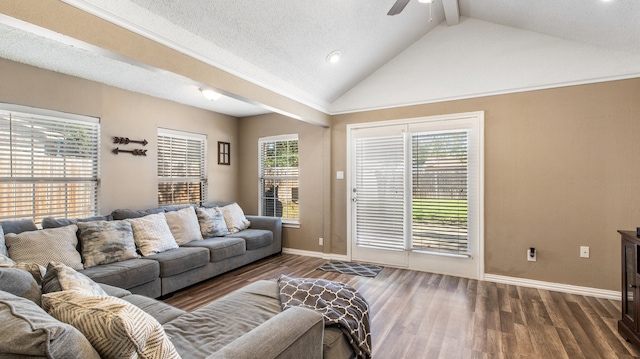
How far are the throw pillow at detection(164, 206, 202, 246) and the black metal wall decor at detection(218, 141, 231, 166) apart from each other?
1453 millimetres

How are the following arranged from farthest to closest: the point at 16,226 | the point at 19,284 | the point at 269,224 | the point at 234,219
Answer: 1. the point at 269,224
2. the point at 234,219
3. the point at 16,226
4. the point at 19,284

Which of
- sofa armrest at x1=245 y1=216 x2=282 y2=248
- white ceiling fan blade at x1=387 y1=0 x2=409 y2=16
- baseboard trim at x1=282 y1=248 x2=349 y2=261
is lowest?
baseboard trim at x1=282 y1=248 x2=349 y2=261

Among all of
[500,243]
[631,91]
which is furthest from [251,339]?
[631,91]

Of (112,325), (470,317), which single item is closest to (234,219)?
(470,317)

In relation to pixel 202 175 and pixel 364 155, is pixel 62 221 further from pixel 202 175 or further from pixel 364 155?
pixel 364 155

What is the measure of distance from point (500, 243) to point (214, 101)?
432 cm

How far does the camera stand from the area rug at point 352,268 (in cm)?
415

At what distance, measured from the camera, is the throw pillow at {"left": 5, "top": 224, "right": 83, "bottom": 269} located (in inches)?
100

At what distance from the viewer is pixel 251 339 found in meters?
1.25

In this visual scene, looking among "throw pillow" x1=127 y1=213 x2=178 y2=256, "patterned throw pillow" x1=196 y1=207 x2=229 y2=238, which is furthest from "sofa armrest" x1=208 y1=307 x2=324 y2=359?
"patterned throw pillow" x1=196 y1=207 x2=229 y2=238

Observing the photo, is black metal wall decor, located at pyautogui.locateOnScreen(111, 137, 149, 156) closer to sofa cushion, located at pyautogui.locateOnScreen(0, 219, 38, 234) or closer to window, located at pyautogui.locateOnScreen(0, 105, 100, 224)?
window, located at pyautogui.locateOnScreen(0, 105, 100, 224)

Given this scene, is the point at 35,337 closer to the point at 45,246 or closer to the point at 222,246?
the point at 45,246

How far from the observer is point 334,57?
371 cm

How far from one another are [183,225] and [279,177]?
191 centimetres
